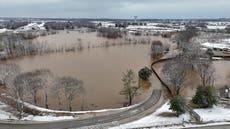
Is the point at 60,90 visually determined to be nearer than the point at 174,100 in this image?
No

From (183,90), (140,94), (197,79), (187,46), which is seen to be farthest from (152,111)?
(187,46)

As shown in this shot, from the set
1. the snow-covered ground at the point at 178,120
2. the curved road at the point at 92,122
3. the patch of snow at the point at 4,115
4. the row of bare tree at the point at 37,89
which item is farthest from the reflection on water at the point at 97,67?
the snow-covered ground at the point at 178,120

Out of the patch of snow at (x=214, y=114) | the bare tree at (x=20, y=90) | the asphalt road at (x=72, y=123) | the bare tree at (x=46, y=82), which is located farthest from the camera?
the bare tree at (x=46, y=82)

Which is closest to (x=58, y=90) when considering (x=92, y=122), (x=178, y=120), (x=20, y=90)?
(x=20, y=90)

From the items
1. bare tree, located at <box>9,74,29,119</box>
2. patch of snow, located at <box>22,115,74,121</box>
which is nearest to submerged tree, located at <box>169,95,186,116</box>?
patch of snow, located at <box>22,115,74,121</box>

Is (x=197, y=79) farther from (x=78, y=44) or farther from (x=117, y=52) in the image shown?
(x=78, y=44)

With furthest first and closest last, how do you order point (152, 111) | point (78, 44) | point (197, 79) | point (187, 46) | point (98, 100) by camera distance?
1. point (78, 44)
2. point (187, 46)
3. point (197, 79)
4. point (98, 100)
5. point (152, 111)

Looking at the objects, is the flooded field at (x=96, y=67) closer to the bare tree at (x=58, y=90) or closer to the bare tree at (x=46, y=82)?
the bare tree at (x=58, y=90)

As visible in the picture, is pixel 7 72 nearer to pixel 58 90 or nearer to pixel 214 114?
pixel 58 90

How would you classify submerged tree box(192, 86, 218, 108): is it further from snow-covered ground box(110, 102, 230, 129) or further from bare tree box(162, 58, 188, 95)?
bare tree box(162, 58, 188, 95)
